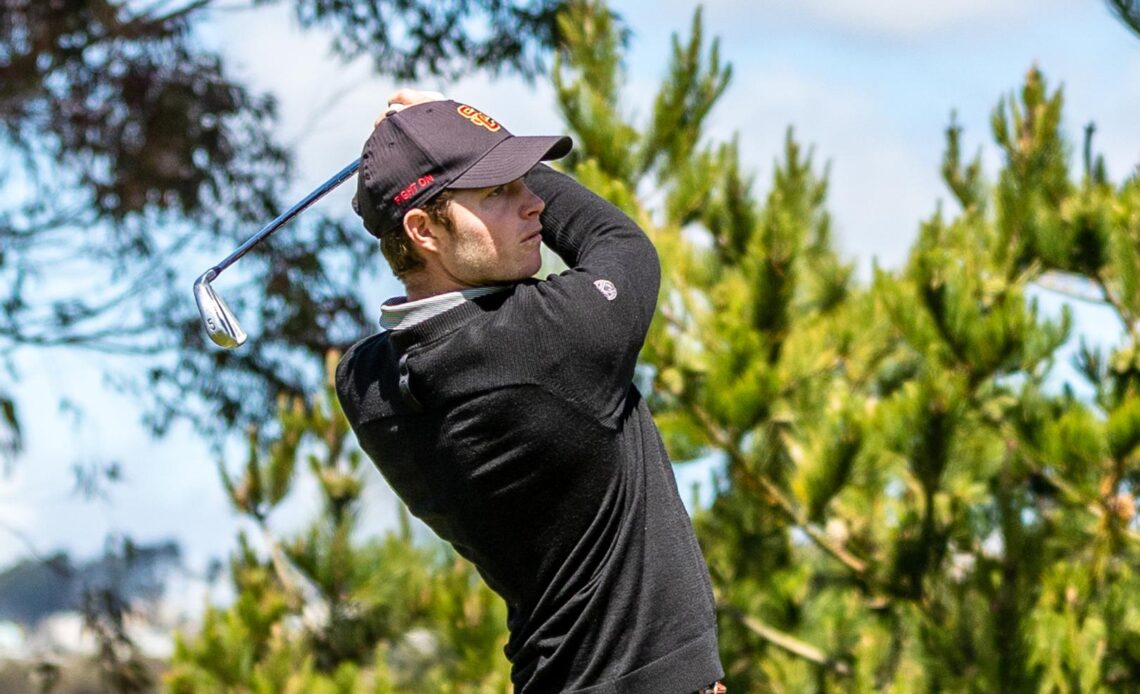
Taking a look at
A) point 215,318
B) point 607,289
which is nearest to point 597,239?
point 607,289

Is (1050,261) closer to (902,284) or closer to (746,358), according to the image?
(902,284)

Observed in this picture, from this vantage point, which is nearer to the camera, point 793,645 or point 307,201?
point 307,201

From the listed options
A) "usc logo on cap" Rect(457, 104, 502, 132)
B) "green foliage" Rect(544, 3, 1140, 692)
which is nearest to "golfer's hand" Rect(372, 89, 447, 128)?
"usc logo on cap" Rect(457, 104, 502, 132)

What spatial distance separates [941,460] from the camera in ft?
16.3

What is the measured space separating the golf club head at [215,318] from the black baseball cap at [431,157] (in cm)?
37

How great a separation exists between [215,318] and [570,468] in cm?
71

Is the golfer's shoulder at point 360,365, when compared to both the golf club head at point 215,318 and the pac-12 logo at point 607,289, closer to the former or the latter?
the golf club head at point 215,318

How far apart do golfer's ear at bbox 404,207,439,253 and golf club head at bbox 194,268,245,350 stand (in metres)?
0.41

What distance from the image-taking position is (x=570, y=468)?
229 centimetres

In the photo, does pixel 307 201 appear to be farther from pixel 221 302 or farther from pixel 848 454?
pixel 848 454

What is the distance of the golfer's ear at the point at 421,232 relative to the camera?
2.32 meters

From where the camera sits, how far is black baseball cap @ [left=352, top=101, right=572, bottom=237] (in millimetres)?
2291

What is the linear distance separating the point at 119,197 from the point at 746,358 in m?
6.29

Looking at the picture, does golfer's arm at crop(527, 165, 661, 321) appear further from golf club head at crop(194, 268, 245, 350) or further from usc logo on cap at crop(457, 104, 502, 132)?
golf club head at crop(194, 268, 245, 350)
